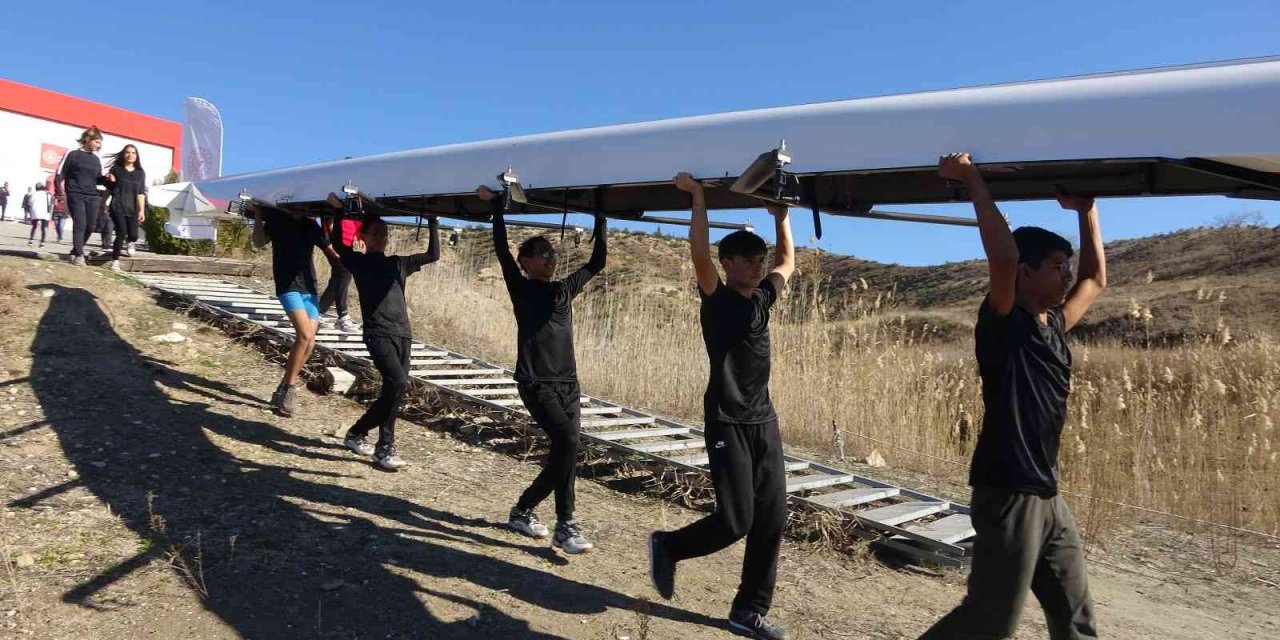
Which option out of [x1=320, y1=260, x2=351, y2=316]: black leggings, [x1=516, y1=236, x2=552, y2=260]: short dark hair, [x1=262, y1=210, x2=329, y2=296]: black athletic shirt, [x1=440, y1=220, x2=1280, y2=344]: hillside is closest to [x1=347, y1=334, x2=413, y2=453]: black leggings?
[x1=262, y1=210, x2=329, y2=296]: black athletic shirt

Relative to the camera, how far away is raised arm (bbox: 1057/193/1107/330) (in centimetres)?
309

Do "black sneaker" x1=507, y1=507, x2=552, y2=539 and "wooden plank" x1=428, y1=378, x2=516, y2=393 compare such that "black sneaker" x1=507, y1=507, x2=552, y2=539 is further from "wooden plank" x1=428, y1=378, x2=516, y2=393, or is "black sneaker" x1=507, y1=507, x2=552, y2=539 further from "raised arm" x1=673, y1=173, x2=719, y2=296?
"wooden plank" x1=428, y1=378, x2=516, y2=393

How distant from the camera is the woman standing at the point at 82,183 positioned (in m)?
8.74

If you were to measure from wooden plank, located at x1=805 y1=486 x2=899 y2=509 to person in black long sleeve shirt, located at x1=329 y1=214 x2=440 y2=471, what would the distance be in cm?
285

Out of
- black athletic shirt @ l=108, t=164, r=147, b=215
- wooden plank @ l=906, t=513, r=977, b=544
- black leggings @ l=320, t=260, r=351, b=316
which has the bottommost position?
wooden plank @ l=906, t=513, r=977, b=544

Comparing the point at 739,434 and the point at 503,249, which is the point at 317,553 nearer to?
the point at 503,249

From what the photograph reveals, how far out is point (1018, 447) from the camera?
2650 mm

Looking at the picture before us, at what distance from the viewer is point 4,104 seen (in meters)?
30.5

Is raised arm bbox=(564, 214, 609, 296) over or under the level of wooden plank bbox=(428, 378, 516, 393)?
over

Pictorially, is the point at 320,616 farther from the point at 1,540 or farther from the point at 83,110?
the point at 83,110

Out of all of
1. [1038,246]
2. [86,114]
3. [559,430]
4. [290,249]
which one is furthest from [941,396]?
[86,114]

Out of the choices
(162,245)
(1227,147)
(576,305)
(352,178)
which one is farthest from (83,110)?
(1227,147)

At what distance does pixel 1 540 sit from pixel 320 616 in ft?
5.30

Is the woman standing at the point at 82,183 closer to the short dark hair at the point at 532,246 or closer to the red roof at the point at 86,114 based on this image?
the short dark hair at the point at 532,246
